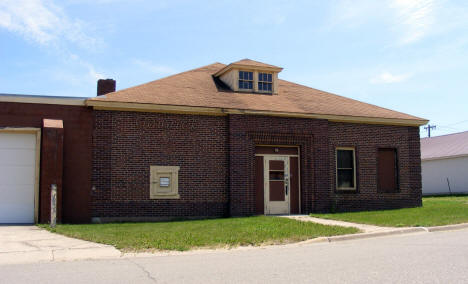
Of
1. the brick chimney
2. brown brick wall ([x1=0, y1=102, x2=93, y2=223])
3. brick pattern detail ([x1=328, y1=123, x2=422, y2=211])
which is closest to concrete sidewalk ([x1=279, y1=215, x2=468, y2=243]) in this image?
brick pattern detail ([x1=328, y1=123, x2=422, y2=211])

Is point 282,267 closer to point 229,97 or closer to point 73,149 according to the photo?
point 73,149

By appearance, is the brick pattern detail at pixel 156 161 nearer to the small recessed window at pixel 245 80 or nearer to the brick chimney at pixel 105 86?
the small recessed window at pixel 245 80

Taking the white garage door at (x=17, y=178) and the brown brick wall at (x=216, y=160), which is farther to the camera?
the brown brick wall at (x=216, y=160)

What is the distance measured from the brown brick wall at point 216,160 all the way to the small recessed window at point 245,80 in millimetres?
2686

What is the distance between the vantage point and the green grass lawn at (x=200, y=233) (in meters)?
10.4

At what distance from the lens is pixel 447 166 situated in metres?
34.9

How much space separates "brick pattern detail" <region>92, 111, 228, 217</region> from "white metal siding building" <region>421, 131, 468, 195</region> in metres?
22.7

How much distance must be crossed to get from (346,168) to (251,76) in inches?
202

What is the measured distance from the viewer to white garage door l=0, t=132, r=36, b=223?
14.7 metres

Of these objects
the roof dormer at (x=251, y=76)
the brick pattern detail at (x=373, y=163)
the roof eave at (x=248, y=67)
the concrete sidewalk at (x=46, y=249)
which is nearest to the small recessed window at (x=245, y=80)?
the roof dormer at (x=251, y=76)

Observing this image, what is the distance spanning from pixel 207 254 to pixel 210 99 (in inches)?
338

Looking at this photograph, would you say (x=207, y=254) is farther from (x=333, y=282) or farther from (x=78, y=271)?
(x=333, y=282)

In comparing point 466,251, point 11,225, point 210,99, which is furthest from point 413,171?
point 11,225

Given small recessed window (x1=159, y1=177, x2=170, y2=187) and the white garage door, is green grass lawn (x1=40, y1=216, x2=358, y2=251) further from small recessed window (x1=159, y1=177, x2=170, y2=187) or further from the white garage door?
small recessed window (x1=159, y1=177, x2=170, y2=187)
